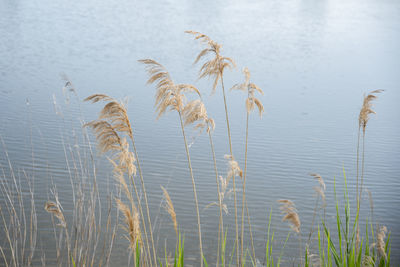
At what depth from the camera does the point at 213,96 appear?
322 inches

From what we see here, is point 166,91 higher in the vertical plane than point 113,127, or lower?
higher

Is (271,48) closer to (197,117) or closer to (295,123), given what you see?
(295,123)

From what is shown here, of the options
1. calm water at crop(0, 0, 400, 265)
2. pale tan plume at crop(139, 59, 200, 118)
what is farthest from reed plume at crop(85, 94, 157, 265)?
calm water at crop(0, 0, 400, 265)

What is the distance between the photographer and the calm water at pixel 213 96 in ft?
17.0

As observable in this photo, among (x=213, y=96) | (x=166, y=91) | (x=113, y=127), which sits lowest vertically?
(x=213, y=96)

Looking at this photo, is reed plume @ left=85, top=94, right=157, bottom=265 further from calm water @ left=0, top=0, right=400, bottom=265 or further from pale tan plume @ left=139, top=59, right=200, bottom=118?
calm water @ left=0, top=0, right=400, bottom=265

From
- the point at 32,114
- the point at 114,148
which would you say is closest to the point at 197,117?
the point at 114,148

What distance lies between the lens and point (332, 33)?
14.1m

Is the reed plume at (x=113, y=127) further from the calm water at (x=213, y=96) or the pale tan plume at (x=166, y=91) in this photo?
the calm water at (x=213, y=96)

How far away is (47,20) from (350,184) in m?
9.42

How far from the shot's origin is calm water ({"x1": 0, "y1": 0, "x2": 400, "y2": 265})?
5188 millimetres

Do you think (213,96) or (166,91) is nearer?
(166,91)

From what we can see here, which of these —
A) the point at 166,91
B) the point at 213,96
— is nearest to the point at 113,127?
the point at 166,91

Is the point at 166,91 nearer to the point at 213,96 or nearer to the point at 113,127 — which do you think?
the point at 113,127
